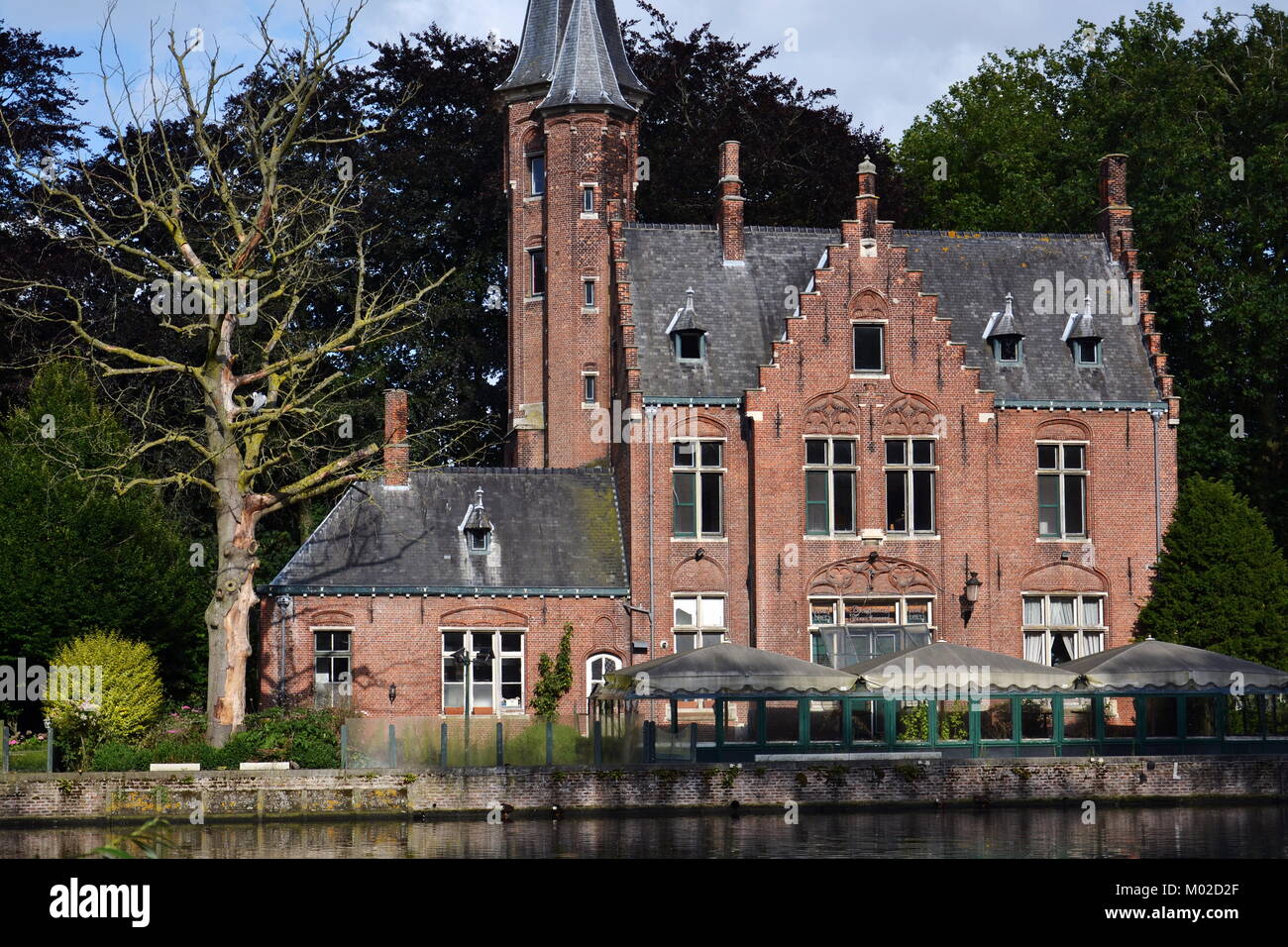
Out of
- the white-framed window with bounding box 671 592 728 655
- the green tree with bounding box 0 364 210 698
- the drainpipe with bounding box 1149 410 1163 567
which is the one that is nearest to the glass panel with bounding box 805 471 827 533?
the white-framed window with bounding box 671 592 728 655

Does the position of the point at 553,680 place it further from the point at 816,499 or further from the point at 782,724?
the point at 816,499

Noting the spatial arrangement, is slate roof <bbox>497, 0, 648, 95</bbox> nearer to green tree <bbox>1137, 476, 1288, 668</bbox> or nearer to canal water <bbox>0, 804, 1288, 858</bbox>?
green tree <bbox>1137, 476, 1288, 668</bbox>

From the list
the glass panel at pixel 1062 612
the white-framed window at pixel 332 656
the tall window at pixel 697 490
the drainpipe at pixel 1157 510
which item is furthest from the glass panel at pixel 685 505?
the drainpipe at pixel 1157 510

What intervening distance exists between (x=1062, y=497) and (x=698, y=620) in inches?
312

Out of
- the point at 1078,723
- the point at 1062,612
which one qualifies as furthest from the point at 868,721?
the point at 1062,612

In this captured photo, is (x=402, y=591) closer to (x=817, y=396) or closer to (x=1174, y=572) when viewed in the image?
(x=817, y=396)

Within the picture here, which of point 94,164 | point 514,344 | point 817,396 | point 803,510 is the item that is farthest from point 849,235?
point 94,164

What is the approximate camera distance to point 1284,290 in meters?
37.6

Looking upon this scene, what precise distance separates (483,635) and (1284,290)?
65.1 feet

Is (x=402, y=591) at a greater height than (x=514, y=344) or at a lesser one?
lesser

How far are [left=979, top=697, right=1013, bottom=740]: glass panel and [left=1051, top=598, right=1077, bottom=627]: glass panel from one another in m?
5.18

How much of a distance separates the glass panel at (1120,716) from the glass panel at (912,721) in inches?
152

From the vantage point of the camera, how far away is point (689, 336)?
33906 mm
